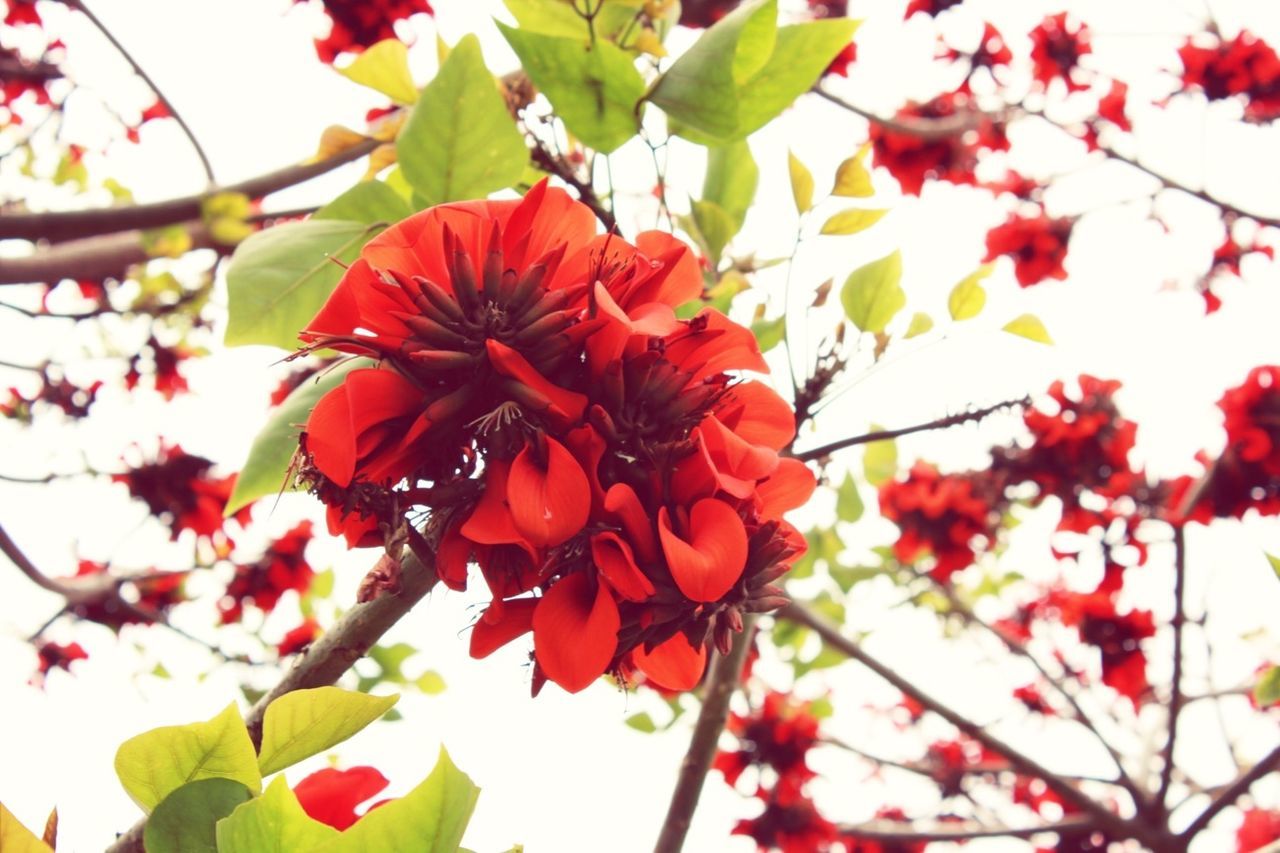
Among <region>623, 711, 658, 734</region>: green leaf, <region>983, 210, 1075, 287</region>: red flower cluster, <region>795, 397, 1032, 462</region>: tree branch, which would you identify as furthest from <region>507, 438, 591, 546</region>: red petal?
<region>983, 210, 1075, 287</region>: red flower cluster

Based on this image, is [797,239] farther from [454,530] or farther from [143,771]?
[143,771]

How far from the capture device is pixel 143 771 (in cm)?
31

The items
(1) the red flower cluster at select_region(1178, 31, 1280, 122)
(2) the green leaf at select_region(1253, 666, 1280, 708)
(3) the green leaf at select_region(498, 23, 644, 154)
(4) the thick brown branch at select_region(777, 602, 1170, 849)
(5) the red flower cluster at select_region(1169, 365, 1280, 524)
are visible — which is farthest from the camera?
(1) the red flower cluster at select_region(1178, 31, 1280, 122)

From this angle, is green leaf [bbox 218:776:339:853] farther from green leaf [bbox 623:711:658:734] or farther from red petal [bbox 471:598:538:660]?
green leaf [bbox 623:711:658:734]

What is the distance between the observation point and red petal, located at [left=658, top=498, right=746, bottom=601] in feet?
1.05

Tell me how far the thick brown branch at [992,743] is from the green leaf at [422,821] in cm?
76

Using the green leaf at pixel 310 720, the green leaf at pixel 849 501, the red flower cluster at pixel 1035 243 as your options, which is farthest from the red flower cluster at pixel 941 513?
the green leaf at pixel 310 720

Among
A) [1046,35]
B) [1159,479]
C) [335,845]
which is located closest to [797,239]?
[335,845]

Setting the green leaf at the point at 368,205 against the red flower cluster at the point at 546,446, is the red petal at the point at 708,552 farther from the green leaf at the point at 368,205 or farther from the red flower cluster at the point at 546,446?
the green leaf at the point at 368,205

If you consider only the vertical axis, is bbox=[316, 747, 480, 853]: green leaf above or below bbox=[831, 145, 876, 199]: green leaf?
below

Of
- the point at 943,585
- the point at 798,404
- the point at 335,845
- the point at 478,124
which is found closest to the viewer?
the point at 335,845

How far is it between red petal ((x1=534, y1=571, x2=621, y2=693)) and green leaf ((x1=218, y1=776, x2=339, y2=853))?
0.30 ft

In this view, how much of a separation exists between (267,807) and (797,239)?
0.57 metres

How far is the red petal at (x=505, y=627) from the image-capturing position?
38 cm
